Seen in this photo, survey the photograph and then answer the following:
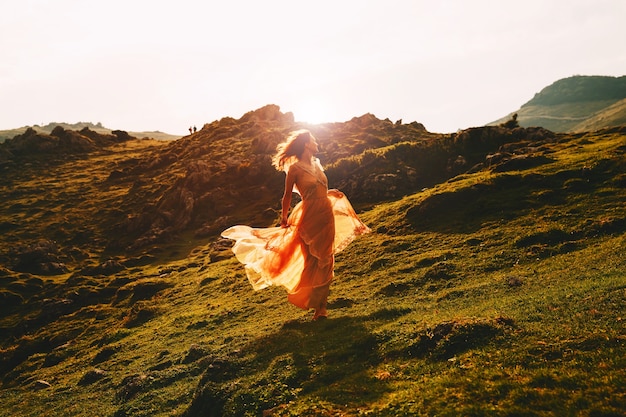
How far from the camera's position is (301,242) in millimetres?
15234

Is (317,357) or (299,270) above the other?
(299,270)

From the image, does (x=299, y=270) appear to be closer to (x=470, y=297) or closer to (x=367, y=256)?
(x=470, y=297)

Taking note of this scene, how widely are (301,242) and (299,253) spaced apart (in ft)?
1.48

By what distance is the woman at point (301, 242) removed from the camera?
14.9 m

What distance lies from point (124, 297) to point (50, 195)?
50.8 meters

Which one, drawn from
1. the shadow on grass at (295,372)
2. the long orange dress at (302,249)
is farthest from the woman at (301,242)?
the shadow on grass at (295,372)

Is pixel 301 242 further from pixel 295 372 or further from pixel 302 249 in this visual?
pixel 295 372

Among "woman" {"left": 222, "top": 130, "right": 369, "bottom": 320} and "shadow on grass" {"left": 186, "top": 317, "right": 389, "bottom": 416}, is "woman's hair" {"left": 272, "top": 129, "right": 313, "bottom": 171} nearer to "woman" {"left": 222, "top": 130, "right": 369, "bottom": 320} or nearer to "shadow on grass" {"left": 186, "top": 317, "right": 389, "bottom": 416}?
"woman" {"left": 222, "top": 130, "right": 369, "bottom": 320}

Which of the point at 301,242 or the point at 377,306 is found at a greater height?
the point at 301,242

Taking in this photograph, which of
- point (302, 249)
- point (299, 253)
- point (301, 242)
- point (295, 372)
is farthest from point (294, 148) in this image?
point (295, 372)

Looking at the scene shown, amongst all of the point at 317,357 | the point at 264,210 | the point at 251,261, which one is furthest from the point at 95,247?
the point at 317,357

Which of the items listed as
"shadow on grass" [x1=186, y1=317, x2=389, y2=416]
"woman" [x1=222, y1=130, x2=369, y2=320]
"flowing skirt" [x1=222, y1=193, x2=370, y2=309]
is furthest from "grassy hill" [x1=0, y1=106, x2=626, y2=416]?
"woman" [x1=222, y1=130, x2=369, y2=320]

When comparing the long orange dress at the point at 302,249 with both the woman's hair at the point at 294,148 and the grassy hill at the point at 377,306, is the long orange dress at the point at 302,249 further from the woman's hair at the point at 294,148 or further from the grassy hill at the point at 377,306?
the grassy hill at the point at 377,306

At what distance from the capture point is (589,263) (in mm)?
15156
